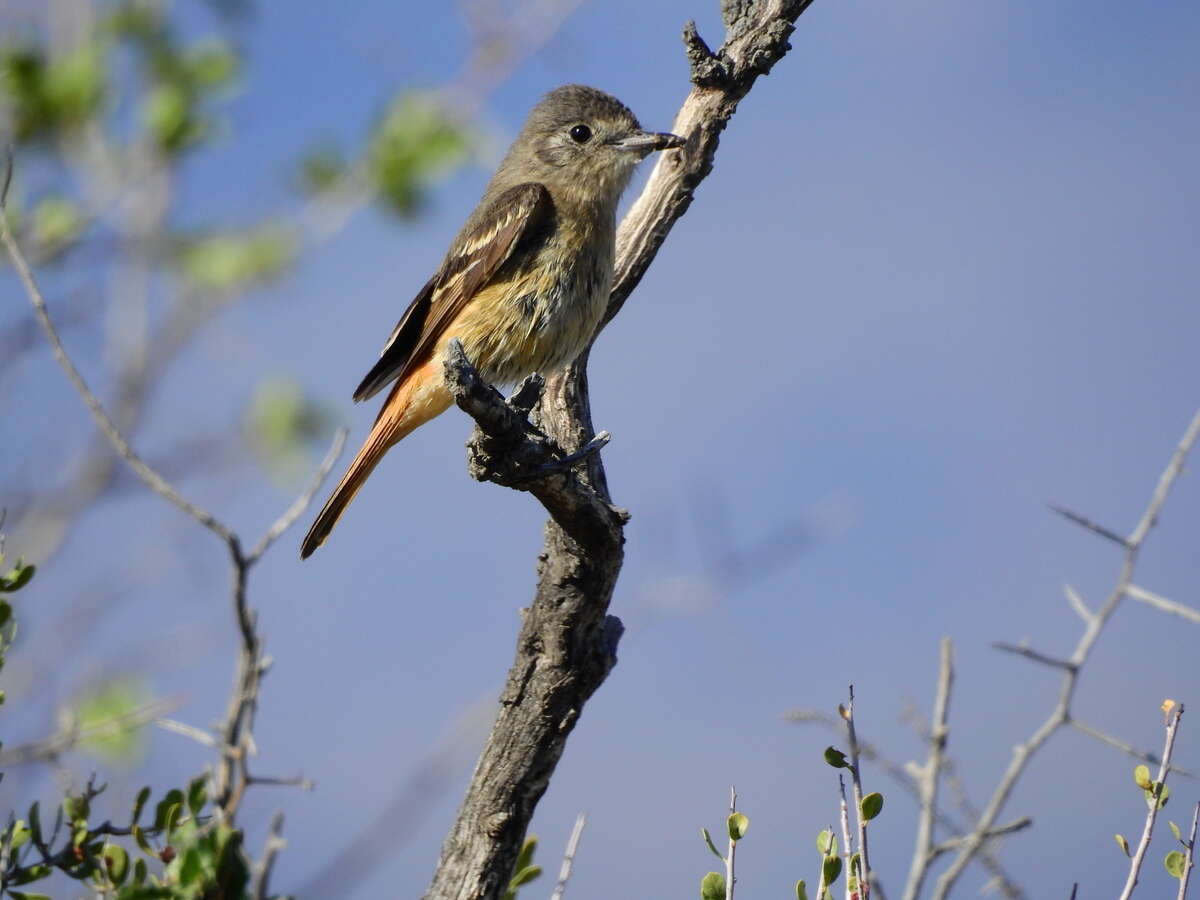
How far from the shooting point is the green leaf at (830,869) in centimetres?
316

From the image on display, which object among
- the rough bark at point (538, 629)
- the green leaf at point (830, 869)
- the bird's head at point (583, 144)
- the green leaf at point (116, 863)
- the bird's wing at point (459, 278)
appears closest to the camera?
the green leaf at point (116, 863)

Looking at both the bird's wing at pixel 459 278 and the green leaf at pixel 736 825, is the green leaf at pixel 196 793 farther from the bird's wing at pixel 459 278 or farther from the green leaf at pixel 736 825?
the bird's wing at pixel 459 278

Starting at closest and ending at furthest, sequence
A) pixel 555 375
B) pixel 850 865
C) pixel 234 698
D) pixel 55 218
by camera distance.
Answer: pixel 234 698 < pixel 850 865 < pixel 555 375 < pixel 55 218

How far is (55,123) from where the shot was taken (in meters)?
6.64

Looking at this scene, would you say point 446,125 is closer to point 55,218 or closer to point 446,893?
point 55,218

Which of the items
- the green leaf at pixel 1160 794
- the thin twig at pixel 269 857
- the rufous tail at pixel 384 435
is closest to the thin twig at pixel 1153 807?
the green leaf at pixel 1160 794

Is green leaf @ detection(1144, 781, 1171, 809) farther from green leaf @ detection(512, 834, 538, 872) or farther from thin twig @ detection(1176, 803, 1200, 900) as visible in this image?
green leaf @ detection(512, 834, 538, 872)

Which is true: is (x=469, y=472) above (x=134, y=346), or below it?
below

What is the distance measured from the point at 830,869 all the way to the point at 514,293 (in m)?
2.75

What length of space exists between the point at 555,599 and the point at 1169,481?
2.42 m

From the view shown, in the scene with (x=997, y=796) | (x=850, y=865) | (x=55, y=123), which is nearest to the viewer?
(x=997, y=796)

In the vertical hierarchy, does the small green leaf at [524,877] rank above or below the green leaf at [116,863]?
above

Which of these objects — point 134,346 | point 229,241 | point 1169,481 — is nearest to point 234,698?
point 1169,481

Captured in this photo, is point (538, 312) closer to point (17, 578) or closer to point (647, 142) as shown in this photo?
point (647, 142)
